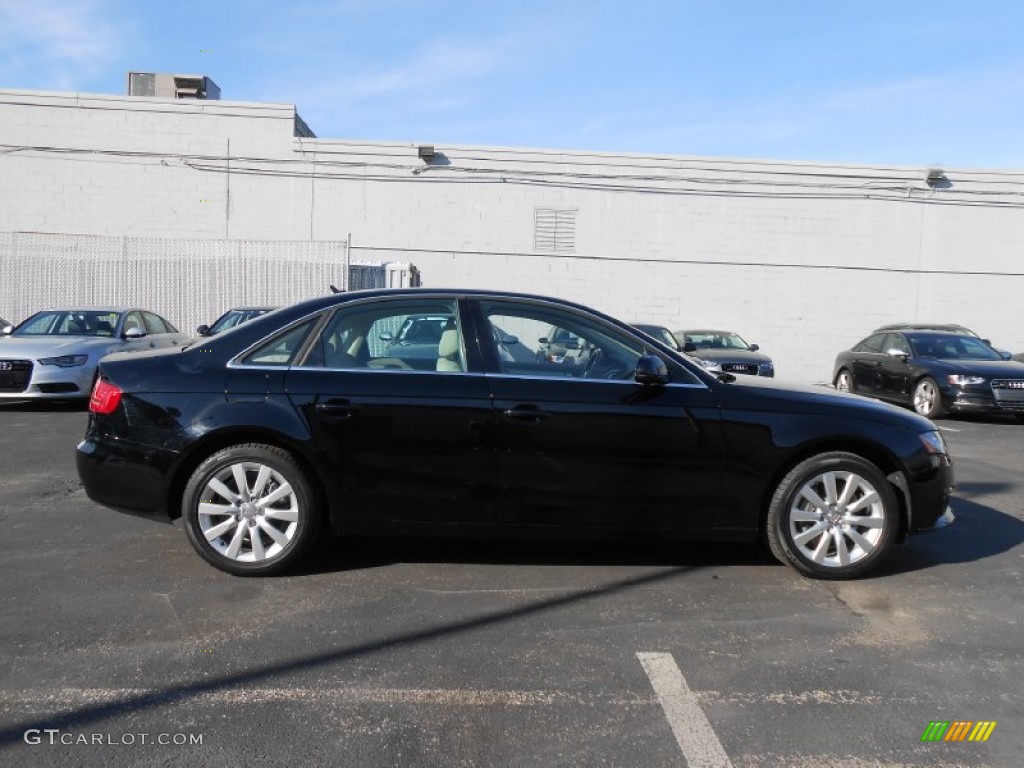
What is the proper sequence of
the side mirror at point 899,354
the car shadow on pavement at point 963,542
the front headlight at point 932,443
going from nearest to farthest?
the front headlight at point 932,443, the car shadow on pavement at point 963,542, the side mirror at point 899,354

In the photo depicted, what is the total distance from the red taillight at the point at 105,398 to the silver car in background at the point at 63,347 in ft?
19.6

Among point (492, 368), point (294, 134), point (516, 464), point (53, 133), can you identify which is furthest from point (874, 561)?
point (53, 133)

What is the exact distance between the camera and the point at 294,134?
19.1 metres

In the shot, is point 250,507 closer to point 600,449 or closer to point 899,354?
point 600,449

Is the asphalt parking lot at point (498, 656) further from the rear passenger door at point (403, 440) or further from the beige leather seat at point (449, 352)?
the beige leather seat at point (449, 352)

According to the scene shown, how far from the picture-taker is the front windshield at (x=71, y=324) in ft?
40.2

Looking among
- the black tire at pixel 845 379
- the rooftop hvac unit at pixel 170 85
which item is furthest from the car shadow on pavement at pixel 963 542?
the rooftop hvac unit at pixel 170 85

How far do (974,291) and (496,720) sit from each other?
20.8m

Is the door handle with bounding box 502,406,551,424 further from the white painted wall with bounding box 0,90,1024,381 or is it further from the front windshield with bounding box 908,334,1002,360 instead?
the white painted wall with bounding box 0,90,1024,381

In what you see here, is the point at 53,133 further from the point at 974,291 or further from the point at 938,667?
the point at 974,291

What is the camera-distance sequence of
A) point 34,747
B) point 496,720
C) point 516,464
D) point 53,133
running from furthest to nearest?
1. point 53,133
2. point 516,464
3. point 496,720
4. point 34,747

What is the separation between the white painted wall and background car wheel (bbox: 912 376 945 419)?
7.27 m

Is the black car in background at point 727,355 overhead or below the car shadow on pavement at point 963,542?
overhead

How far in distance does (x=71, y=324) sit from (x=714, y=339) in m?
10.7
